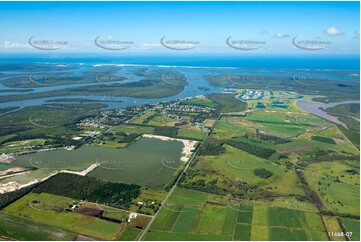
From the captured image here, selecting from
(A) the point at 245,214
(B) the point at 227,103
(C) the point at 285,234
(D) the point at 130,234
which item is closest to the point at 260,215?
(A) the point at 245,214

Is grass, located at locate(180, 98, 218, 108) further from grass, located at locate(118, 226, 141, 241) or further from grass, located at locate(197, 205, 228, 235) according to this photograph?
grass, located at locate(118, 226, 141, 241)

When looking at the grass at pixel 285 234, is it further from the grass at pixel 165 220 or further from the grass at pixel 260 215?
the grass at pixel 165 220

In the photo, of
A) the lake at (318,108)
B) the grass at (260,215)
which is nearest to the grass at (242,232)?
the grass at (260,215)

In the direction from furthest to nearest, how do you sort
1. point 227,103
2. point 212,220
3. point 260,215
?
point 227,103 → point 260,215 → point 212,220

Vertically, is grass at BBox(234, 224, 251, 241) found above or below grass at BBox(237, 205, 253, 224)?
below

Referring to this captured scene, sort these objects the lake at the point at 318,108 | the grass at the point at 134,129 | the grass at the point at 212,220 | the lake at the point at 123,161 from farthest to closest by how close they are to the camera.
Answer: the lake at the point at 318,108
the grass at the point at 134,129
the lake at the point at 123,161
the grass at the point at 212,220

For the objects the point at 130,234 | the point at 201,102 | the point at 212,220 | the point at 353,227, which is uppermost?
the point at 353,227

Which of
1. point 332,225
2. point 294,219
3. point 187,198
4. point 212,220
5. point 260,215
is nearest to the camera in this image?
point 332,225

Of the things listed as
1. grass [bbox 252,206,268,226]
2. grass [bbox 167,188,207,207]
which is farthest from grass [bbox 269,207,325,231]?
grass [bbox 167,188,207,207]

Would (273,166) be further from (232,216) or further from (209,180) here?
(232,216)

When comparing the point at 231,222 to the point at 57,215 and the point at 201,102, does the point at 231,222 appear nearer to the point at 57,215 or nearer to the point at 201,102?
the point at 57,215

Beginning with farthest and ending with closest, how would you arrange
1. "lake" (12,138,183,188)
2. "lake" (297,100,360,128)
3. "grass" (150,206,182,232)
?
"lake" (297,100,360,128) → "lake" (12,138,183,188) → "grass" (150,206,182,232)

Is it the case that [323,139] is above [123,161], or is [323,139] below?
above

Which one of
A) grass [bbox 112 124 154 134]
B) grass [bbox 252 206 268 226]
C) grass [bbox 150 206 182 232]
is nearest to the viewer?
grass [bbox 150 206 182 232]
